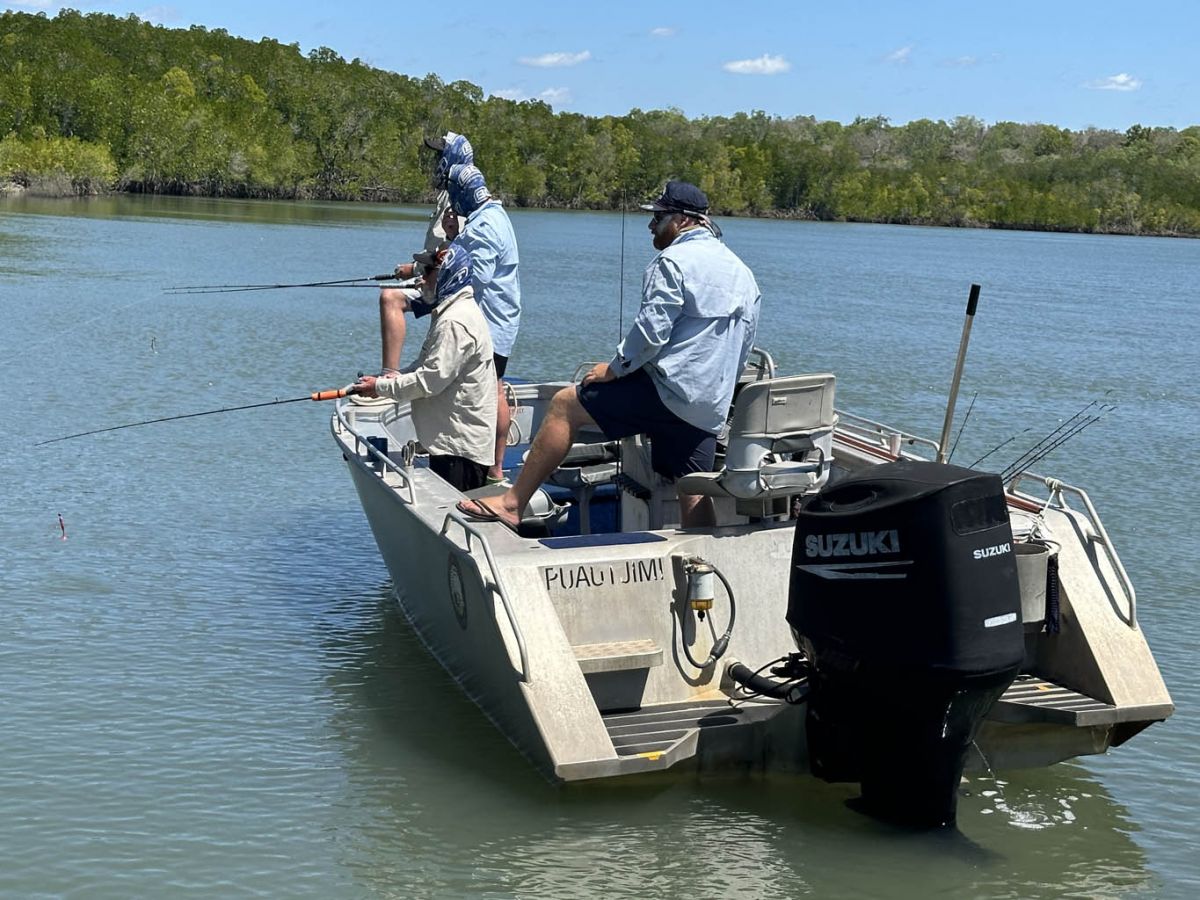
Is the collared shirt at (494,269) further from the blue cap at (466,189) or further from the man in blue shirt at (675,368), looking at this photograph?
the man in blue shirt at (675,368)

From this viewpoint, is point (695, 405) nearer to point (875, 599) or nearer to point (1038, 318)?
point (875, 599)

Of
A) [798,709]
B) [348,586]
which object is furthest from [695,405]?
[348,586]

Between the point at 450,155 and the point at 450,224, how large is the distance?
368 millimetres

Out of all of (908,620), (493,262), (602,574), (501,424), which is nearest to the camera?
(908,620)

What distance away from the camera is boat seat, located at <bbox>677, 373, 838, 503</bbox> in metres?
5.73

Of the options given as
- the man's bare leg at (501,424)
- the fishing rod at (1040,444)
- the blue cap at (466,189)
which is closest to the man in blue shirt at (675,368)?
the fishing rod at (1040,444)

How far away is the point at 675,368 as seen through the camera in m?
5.93

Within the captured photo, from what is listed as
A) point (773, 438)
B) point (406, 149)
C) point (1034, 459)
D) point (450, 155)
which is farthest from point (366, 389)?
point (406, 149)

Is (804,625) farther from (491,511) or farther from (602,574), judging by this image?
(491,511)

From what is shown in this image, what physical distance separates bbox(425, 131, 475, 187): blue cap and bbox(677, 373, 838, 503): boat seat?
125 inches

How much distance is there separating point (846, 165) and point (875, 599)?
428 feet

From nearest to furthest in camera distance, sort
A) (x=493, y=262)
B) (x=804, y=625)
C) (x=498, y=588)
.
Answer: (x=804, y=625), (x=498, y=588), (x=493, y=262)

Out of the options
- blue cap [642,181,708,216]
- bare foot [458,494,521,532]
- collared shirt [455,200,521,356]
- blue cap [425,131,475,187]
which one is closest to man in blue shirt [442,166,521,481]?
collared shirt [455,200,521,356]

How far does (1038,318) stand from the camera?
98.6 feet
